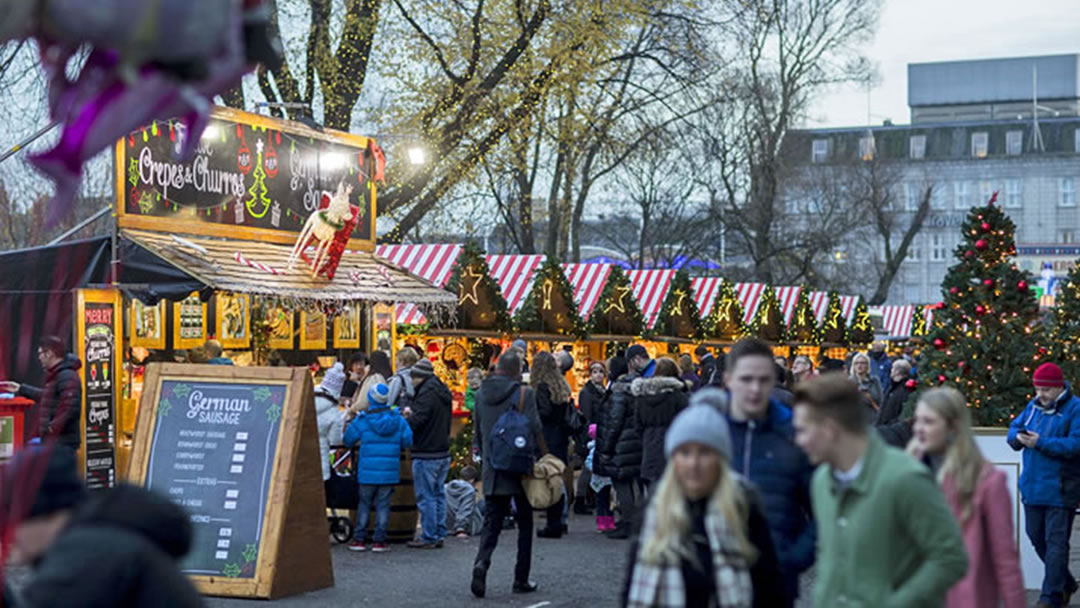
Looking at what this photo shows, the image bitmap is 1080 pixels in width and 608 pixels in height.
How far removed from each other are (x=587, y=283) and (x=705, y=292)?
628 centimetres

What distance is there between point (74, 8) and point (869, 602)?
3.50 m

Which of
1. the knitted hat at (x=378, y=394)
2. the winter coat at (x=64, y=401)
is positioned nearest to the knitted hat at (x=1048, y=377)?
the knitted hat at (x=378, y=394)

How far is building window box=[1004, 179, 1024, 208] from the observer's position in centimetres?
10581

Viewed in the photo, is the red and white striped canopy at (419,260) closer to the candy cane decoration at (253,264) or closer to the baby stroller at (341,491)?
the candy cane decoration at (253,264)

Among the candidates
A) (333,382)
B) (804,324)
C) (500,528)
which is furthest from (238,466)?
(804,324)

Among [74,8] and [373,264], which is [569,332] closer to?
[373,264]

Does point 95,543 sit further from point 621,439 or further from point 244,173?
point 244,173

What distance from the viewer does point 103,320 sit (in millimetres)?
15547

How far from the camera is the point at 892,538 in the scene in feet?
16.3

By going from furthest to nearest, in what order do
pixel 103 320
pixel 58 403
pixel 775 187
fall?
pixel 775 187 → pixel 103 320 → pixel 58 403

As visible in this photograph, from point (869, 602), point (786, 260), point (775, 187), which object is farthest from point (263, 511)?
point (786, 260)

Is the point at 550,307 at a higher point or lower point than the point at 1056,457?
higher

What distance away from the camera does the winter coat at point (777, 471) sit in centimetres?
579

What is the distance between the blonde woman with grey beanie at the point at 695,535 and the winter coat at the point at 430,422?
9.29 m
